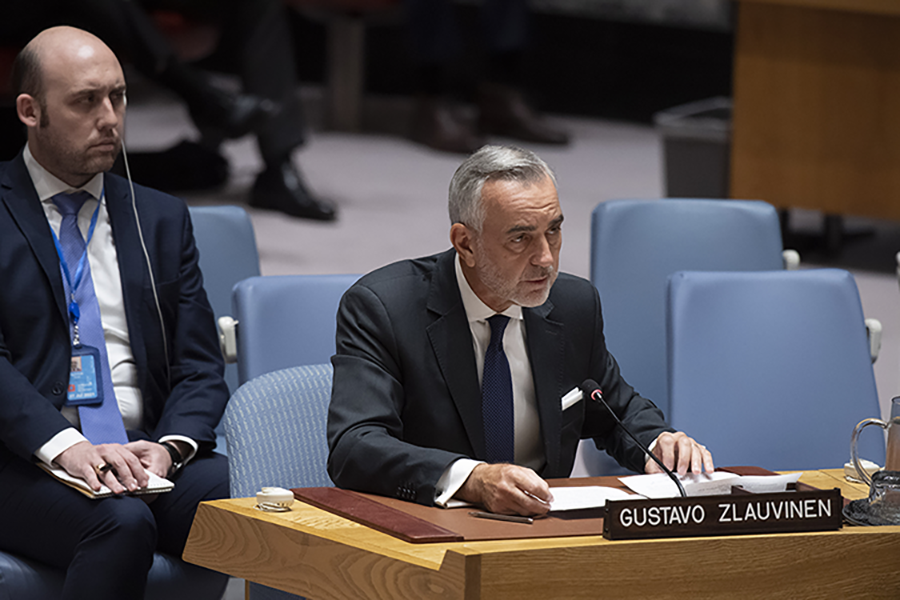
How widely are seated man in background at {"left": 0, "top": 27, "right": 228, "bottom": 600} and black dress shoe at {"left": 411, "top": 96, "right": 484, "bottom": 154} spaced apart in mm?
4748

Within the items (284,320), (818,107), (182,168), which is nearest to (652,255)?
(284,320)

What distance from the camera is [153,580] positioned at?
2166mm

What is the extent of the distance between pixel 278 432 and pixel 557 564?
77cm

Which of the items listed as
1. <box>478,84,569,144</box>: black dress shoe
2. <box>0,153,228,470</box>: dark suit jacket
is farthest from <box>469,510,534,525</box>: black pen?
<box>478,84,569,144</box>: black dress shoe

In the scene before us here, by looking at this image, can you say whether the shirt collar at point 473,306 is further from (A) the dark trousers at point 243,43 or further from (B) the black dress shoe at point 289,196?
(B) the black dress shoe at point 289,196

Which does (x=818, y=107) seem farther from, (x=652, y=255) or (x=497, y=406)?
(x=497, y=406)

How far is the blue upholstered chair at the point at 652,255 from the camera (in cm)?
285

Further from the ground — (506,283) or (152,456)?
(506,283)

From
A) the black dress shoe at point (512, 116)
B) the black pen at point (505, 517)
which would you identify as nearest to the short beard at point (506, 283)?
the black pen at point (505, 517)

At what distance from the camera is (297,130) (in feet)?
18.0

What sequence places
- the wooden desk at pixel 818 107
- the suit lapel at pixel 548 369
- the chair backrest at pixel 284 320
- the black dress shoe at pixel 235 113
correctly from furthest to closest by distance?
the black dress shoe at pixel 235 113, the wooden desk at pixel 818 107, the chair backrest at pixel 284 320, the suit lapel at pixel 548 369

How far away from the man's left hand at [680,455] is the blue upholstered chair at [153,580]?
2.63 ft

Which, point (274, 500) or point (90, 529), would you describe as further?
point (90, 529)

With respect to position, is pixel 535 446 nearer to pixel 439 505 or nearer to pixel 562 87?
pixel 439 505
